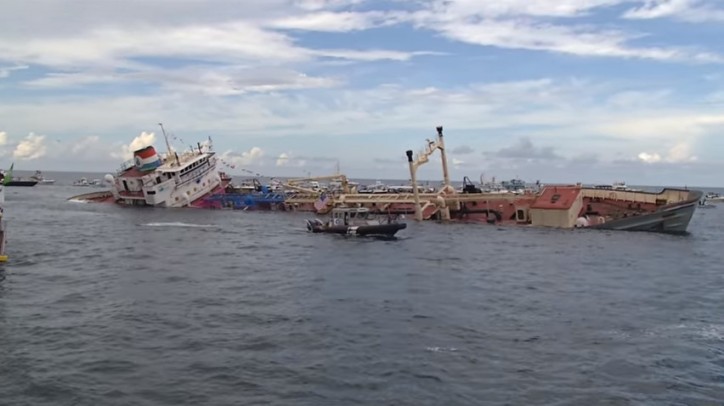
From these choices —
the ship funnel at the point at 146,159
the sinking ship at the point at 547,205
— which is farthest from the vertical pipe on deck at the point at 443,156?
the ship funnel at the point at 146,159

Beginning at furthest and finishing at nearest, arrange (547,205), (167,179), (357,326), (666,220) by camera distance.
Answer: (167,179) < (547,205) < (666,220) < (357,326)

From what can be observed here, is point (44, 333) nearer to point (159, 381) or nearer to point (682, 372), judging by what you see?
point (159, 381)

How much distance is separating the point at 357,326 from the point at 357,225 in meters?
35.9

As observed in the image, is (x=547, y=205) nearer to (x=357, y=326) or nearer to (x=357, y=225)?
(x=357, y=225)

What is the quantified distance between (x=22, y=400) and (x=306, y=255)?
3297cm

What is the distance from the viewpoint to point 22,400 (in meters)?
18.3

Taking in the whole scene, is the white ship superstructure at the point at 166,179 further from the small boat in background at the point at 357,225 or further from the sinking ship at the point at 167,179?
the small boat in background at the point at 357,225

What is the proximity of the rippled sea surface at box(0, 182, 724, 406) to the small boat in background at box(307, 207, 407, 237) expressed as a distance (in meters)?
7.16

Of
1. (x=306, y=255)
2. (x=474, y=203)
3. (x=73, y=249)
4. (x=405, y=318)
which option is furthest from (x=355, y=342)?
(x=474, y=203)

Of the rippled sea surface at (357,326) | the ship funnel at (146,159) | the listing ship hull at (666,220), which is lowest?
the rippled sea surface at (357,326)

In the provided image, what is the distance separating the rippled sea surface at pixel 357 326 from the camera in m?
19.6

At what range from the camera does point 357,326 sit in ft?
89.4

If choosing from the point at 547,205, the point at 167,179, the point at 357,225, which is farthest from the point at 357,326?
the point at 167,179

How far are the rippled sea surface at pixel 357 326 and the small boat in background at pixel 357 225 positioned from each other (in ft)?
23.5
